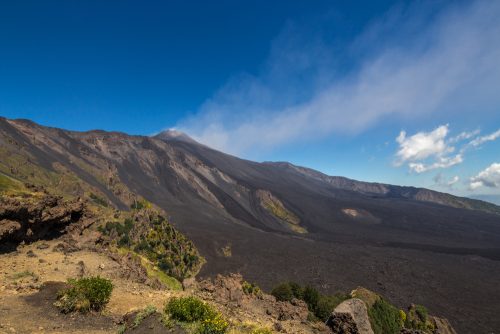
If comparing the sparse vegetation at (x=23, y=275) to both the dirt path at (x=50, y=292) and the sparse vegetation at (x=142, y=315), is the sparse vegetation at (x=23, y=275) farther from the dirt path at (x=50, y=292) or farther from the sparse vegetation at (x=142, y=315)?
the sparse vegetation at (x=142, y=315)

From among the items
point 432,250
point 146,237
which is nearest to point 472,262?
point 432,250

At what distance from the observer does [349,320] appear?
522 inches

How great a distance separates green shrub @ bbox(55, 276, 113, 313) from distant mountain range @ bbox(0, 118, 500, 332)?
1612 inches

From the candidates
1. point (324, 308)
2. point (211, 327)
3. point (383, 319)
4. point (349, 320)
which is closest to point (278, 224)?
point (324, 308)

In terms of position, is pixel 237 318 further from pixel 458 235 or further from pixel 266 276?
pixel 458 235

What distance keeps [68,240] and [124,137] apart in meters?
133

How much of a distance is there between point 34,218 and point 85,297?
1196cm

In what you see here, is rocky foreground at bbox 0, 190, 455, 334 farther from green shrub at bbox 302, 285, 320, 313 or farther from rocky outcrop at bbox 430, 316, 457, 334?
green shrub at bbox 302, 285, 320, 313

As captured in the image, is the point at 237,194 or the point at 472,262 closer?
the point at 472,262

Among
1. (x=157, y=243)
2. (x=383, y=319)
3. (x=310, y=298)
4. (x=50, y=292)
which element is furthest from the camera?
(x=157, y=243)

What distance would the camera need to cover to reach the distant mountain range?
55.2m

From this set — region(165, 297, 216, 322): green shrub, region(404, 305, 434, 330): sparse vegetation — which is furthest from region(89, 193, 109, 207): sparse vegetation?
region(165, 297, 216, 322): green shrub

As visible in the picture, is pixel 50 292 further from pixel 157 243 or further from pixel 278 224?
pixel 278 224

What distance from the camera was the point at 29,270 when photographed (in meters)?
15.2
